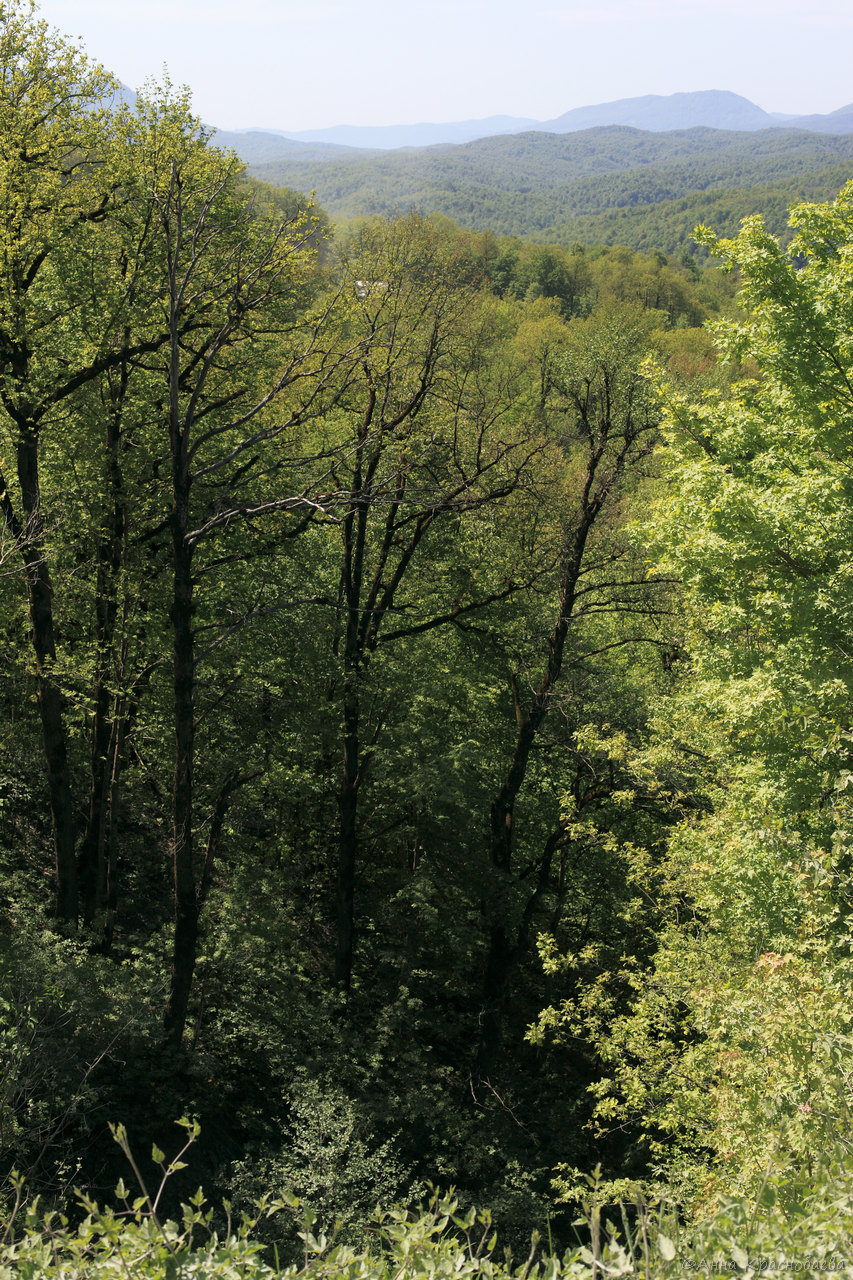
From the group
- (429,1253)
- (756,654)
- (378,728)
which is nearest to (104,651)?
(378,728)

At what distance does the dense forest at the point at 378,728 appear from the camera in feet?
A: 28.9

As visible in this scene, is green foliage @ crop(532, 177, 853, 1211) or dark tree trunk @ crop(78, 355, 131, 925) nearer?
green foliage @ crop(532, 177, 853, 1211)

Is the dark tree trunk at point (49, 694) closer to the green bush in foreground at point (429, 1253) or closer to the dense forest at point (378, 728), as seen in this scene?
the dense forest at point (378, 728)

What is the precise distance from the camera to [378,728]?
1549 cm

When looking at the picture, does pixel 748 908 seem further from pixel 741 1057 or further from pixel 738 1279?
pixel 738 1279

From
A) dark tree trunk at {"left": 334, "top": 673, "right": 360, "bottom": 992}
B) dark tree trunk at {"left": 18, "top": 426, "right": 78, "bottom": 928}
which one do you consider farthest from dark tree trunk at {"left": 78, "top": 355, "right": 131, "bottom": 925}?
dark tree trunk at {"left": 334, "top": 673, "right": 360, "bottom": 992}

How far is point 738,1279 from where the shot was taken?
309cm

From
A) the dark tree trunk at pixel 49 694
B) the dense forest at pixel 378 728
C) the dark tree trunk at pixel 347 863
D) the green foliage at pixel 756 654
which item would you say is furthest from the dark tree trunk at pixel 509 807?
the dark tree trunk at pixel 49 694

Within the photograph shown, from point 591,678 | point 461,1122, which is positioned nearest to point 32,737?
point 461,1122

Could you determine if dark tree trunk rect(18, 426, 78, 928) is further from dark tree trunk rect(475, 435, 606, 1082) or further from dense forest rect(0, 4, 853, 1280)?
dark tree trunk rect(475, 435, 606, 1082)

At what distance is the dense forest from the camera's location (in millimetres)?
8812

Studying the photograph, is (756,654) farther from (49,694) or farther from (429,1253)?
(49,694)

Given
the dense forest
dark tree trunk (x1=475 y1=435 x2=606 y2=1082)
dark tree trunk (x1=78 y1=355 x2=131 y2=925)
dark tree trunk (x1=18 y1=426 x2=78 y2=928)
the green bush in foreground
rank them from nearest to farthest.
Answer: the green bush in foreground < the dense forest < dark tree trunk (x1=18 y1=426 x2=78 y2=928) < dark tree trunk (x1=78 y1=355 x2=131 y2=925) < dark tree trunk (x1=475 y1=435 x2=606 y2=1082)

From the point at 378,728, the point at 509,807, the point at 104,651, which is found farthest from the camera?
the point at 509,807
